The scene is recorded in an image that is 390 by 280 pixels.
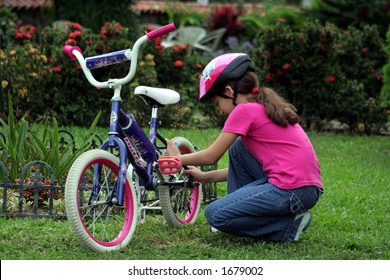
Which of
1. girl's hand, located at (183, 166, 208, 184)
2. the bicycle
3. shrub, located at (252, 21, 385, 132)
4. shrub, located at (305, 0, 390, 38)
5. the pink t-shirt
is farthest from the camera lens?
shrub, located at (305, 0, 390, 38)

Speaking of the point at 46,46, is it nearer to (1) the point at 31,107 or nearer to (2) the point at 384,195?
(1) the point at 31,107

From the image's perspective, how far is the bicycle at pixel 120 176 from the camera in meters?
4.59

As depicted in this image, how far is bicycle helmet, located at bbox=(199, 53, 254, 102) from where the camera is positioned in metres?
4.93

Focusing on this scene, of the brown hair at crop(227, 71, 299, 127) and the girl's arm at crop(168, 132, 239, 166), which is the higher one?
the brown hair at crop(227, 71, 299, 127)

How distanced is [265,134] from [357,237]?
2.86 feet

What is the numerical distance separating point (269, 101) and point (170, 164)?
659mm

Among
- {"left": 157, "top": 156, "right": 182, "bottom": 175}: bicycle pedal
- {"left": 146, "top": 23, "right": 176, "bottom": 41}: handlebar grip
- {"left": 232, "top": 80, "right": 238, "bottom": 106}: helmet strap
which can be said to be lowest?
{"left": 157, "top": 156, "right": 182, "bottom": 175}: bicycle pedal

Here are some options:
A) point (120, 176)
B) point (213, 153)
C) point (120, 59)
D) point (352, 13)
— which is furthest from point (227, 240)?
point (352, 13)

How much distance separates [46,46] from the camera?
1042 cm

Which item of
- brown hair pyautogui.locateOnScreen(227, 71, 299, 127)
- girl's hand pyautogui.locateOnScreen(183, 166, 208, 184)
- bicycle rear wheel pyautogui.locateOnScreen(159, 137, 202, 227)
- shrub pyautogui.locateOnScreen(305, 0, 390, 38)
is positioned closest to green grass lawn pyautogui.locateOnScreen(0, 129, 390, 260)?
bicycle rear wheel pyautogui.locateOnScreen(159, 137, 202, 227)

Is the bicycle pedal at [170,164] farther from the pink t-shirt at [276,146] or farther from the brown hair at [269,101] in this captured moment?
the brown hair at [269,101]

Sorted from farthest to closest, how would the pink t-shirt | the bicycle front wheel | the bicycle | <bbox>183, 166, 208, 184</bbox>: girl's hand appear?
1. <bbox>183, 166, 208, 184</bbox>: girl's hand
2. the pink t-shirt
3. the bicycle
4. the bicycle front wheel

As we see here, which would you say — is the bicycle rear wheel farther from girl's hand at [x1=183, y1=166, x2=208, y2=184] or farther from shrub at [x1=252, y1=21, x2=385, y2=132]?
shrub at [x1=252, y1=21, x2=385, y2=132]

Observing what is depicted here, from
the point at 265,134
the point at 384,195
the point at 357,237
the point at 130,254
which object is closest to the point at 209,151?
the point at 265,134
